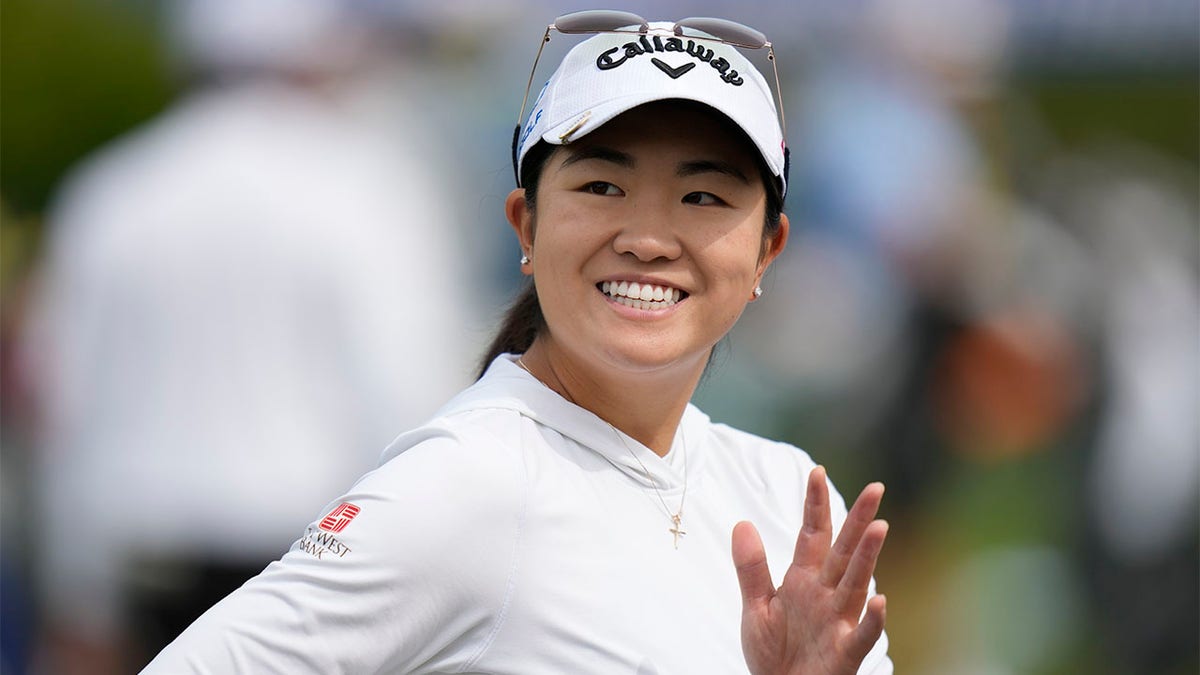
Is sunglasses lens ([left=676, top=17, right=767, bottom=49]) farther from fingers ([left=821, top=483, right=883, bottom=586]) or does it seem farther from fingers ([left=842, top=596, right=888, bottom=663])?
fingers ([left=842, top=596, right=888, bottom=663])

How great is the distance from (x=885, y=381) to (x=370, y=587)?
155 inches

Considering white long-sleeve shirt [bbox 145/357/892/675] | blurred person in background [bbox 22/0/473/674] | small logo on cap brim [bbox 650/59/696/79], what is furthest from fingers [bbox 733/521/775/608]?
blurred person in background [bbox 22/0/473/674]

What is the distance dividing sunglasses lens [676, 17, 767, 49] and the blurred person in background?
1967 millimetres

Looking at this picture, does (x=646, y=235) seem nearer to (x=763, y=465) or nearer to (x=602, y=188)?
(x=602, y=188)

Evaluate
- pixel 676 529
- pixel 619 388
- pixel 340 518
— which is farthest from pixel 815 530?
pixel 340 518

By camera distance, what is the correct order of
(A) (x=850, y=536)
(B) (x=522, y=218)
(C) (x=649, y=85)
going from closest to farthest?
(A) (x=850, y=536) → (C) (x=649, y=85) → (B) (x=522, y=218)

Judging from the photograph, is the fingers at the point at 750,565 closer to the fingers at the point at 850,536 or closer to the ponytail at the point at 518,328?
the fingers at the point at 850,536

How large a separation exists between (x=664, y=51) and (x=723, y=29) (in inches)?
5.4

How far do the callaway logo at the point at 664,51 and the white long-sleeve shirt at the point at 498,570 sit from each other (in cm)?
45

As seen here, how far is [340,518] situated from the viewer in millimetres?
1967

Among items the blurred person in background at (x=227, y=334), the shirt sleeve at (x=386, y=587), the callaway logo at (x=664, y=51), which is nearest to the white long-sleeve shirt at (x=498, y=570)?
the shirt sleeve at (x=386, y=587)

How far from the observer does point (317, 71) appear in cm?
444

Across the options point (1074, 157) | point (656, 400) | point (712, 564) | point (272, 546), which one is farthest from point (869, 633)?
point (1074, 157)

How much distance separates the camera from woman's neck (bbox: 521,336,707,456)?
2.31 m
